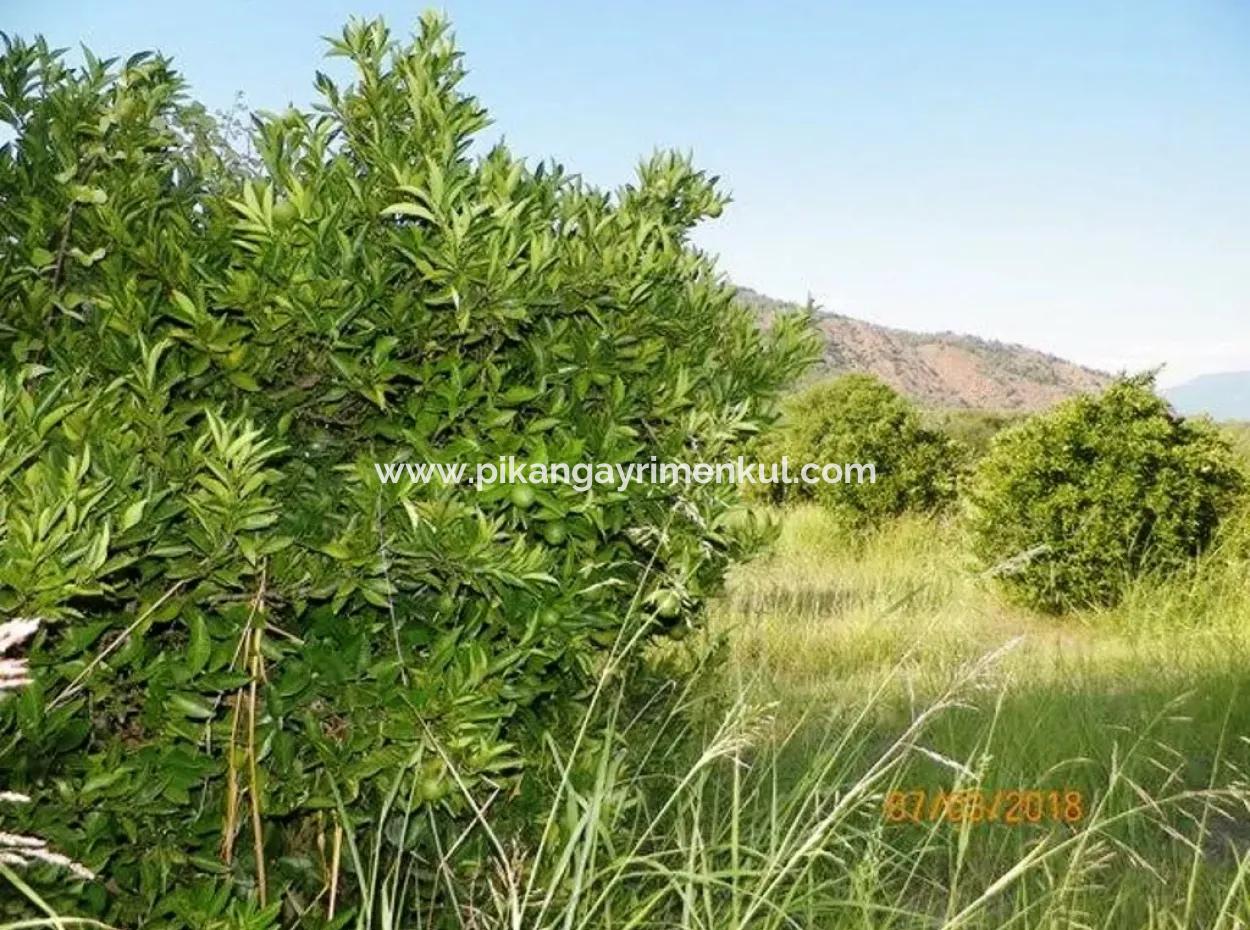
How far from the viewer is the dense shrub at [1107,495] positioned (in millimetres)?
9172

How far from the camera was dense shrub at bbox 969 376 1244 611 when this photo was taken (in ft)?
30.1

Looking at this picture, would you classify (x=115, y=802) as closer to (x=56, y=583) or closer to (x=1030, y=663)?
(x=56, y=583)

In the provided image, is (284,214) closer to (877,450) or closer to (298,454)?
(298,454)

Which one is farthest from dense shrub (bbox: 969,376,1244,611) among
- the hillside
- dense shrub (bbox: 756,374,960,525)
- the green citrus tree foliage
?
the hillside

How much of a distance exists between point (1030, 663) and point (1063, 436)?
2.59m

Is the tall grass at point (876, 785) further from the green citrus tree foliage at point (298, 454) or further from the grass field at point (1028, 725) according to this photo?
the green citrus tree foliage at point (298, 454)

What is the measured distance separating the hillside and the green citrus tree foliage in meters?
43.4

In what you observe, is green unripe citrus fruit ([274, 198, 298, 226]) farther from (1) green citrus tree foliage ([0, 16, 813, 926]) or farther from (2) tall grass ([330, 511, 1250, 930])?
(2) tall grass ([330, 511, 1250, 930])

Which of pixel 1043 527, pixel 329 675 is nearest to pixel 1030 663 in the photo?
pixel 1043 527

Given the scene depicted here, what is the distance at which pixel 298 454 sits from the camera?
3.05 metres
